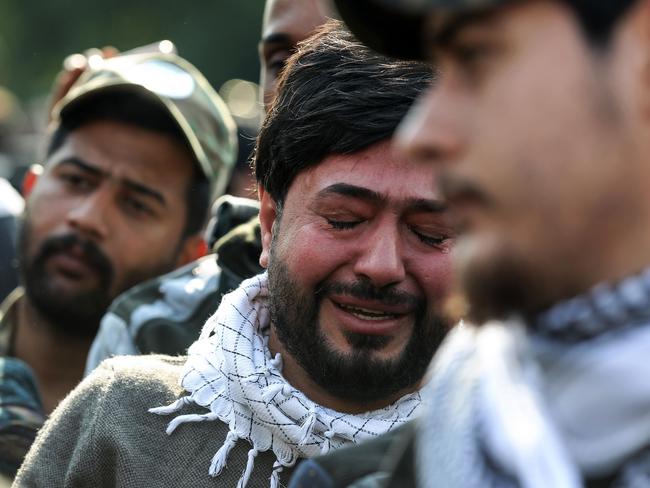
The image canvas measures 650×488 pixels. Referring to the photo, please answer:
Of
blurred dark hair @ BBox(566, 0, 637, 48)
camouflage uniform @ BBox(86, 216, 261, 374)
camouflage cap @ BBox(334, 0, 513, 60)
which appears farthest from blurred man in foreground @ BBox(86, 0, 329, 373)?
blurred dark hair @ BBox(566, 0, 637, 48)

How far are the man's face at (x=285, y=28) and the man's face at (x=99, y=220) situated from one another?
58cm

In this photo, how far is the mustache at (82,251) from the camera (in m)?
4.45

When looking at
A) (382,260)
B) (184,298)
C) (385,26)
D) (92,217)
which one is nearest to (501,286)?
(385,26)

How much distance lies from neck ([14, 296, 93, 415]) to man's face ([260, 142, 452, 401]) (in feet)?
5.85

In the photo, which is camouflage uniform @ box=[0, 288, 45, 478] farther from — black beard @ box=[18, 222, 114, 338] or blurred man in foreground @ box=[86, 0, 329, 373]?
black beard @ box=[18, 222, 114, 338]

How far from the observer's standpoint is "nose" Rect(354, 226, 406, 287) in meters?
2.67

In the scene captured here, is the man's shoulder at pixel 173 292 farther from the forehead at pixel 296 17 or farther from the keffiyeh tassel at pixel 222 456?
the keffiyeh tassel at pixel 222 456

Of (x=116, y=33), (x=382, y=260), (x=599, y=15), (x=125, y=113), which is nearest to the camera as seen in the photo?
(x=599, y=15)

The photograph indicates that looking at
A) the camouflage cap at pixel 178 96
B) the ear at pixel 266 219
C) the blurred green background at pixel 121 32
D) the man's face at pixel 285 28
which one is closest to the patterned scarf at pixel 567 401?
the ear at pixel 266 219

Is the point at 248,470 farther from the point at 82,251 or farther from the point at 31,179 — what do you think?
the point at 31,179

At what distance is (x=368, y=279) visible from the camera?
8.82 ft

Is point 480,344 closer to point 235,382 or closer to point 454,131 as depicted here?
point 454,131

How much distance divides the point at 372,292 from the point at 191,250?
7.25ft

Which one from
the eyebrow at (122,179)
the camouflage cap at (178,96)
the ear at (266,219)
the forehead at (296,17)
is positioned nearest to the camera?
the ear at (266,219)
